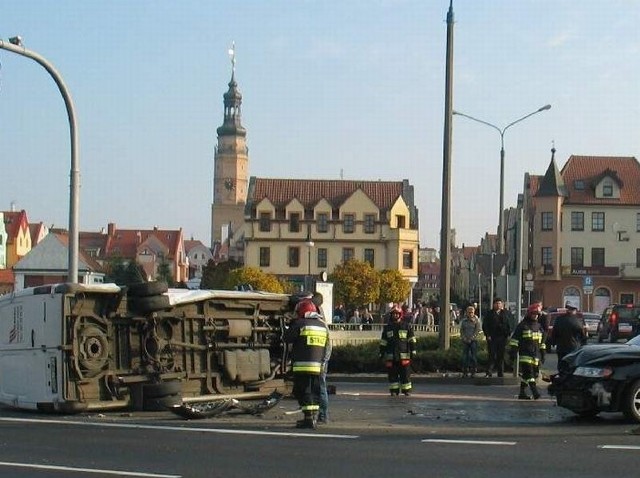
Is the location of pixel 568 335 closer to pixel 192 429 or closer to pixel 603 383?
pixel 603 383

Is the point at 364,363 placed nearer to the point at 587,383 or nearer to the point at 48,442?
the point at 587,383

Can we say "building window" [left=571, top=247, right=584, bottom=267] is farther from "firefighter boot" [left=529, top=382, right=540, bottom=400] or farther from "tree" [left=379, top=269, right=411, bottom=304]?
"firefighter boot" [left=529, top=382, right=540, bottom=400]

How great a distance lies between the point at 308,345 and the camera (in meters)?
14.3

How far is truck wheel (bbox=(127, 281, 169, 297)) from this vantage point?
15.8m

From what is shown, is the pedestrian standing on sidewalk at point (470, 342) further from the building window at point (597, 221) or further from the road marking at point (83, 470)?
the building window at point (597, 221)

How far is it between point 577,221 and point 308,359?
2737 inches

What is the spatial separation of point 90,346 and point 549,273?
2706 inches

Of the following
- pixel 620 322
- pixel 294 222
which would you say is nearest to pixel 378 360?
pixel 620 322

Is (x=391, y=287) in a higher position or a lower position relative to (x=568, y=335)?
higher

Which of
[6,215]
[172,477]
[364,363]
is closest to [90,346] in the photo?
[172,477]

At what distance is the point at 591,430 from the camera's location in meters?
14.4

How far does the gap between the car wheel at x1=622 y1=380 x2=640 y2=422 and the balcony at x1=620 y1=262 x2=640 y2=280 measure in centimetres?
6674

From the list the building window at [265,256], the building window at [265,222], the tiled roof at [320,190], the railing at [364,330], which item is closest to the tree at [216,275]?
the building window at [265,256]

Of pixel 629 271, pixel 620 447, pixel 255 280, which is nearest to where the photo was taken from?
pixel 620 447
